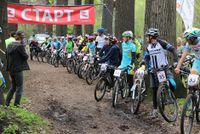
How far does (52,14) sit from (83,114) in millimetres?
8447

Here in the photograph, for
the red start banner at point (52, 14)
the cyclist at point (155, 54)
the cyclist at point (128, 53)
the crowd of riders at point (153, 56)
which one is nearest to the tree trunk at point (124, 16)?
the crowd of riders at point (153, 56)

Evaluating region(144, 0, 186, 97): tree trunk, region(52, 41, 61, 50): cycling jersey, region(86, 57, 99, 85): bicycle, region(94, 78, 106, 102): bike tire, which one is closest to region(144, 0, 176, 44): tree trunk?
region(144, 0, 186, 97): tree trunk

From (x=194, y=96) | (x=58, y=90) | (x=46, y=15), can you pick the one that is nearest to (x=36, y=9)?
(x=46, y=15)

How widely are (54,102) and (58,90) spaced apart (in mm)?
2606

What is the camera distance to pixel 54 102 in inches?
417

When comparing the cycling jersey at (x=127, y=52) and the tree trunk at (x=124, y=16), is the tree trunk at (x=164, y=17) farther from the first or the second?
the tree trunk at (x=124, y=16)

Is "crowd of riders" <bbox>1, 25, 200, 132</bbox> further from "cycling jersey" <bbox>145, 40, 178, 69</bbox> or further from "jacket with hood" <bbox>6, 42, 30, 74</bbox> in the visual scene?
"jacket with hood" <bbox>6, 42, 30, 74</bbox>

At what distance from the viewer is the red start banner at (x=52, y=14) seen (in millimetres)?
15898

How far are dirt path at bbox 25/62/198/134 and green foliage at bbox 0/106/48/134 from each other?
37cm

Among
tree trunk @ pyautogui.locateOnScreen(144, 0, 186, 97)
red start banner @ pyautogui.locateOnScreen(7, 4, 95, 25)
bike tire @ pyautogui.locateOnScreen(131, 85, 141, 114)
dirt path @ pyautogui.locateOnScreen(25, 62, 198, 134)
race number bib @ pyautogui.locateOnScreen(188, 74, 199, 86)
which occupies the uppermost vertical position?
red start banner @ pyautogui.locateOnScreen(7, 4, 95, 25)

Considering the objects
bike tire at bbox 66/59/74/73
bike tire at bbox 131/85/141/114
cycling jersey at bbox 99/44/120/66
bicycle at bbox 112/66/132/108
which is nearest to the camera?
bike tire at bbox 131/85/141/114

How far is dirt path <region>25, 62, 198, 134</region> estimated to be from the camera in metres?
7.83

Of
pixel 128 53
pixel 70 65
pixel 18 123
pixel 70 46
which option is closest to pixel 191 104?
pixel 18 123

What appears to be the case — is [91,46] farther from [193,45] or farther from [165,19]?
[193,45]
